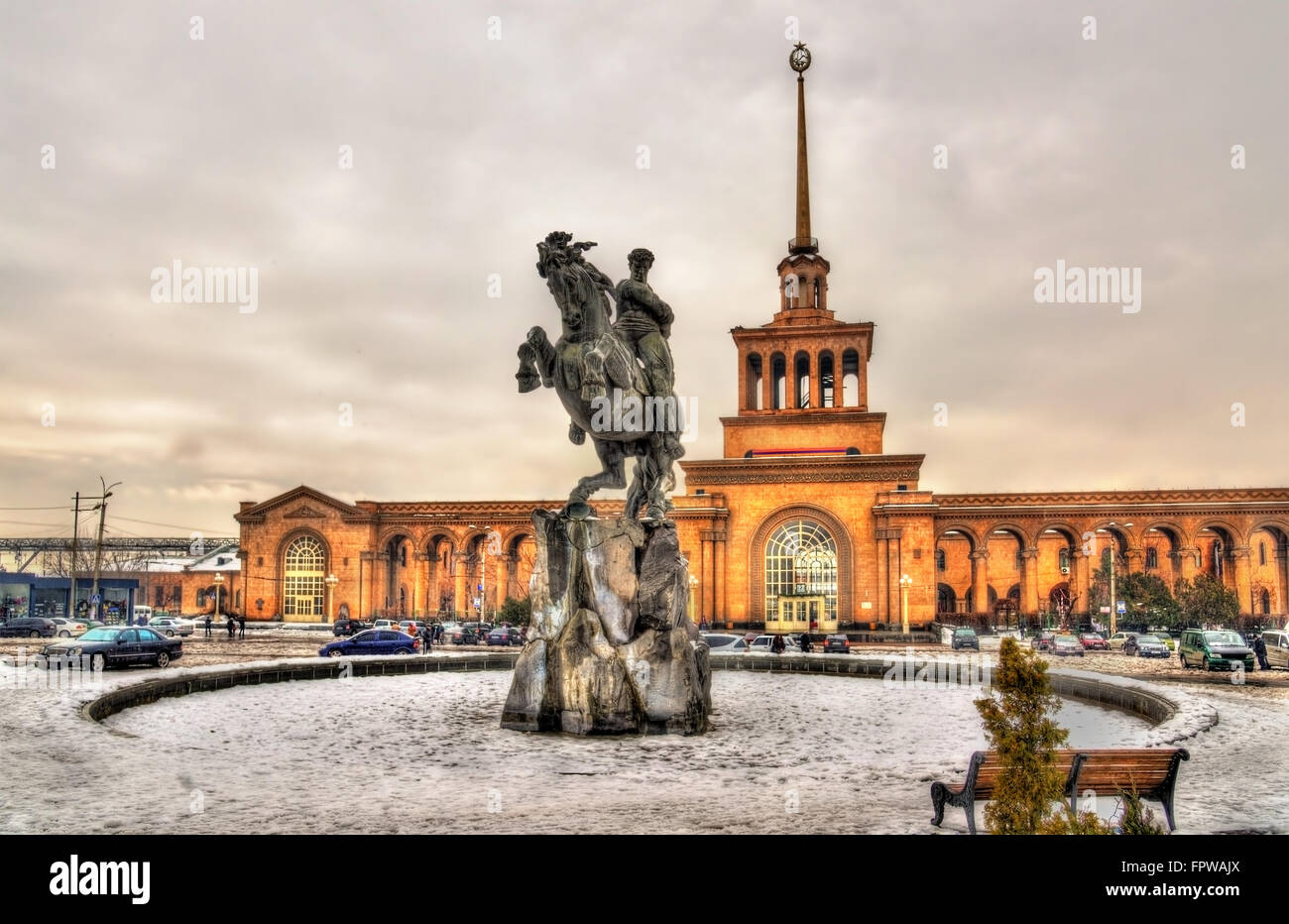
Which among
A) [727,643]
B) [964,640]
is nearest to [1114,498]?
[964,640]

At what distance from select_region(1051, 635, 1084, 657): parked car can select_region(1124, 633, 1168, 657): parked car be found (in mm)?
1572

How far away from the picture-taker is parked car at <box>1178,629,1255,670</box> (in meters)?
21.6

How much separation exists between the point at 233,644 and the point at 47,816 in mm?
28332

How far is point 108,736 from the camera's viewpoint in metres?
8.38

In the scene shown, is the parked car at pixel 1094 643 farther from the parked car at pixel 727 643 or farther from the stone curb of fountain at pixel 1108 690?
the stone curb of fountain at pixel 1108 690

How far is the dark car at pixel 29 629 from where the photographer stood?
117 feet

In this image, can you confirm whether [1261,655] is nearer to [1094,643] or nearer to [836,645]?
[1094,643]

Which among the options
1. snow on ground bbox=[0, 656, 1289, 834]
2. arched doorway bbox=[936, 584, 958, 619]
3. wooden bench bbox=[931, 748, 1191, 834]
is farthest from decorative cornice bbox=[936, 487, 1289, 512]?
wooden bench bbox=[931, 748, 1191, 834]

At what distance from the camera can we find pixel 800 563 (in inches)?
1708

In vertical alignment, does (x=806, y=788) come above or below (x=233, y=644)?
above

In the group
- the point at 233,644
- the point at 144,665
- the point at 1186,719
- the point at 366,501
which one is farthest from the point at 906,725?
the point at 366,501

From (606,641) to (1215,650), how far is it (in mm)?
19476
